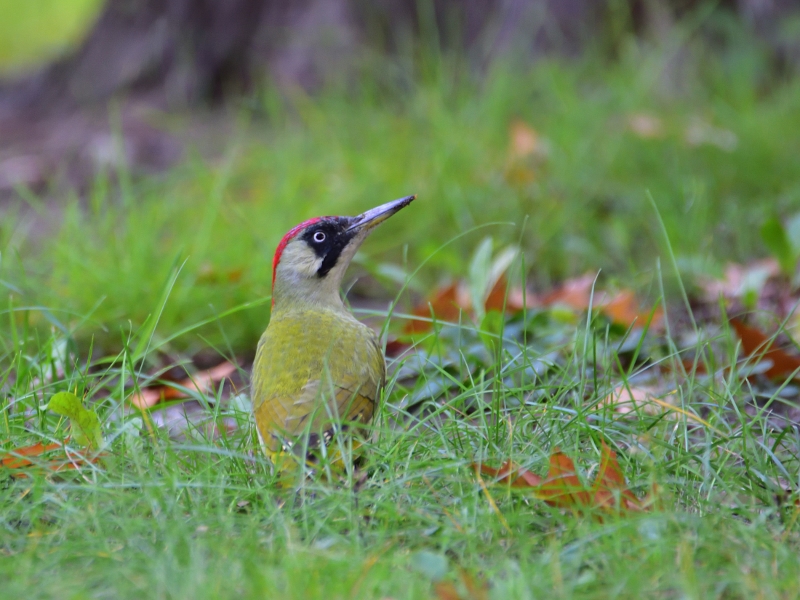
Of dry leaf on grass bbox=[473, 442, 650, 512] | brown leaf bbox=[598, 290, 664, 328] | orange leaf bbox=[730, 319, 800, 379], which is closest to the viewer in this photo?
dry leaf on grass bbox=[473, 442, 650, 512]

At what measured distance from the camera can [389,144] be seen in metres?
5.25

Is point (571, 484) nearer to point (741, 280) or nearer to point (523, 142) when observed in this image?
point (741, 280)

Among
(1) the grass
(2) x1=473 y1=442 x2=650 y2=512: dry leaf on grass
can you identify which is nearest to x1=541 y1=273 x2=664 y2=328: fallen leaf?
(1) the grass

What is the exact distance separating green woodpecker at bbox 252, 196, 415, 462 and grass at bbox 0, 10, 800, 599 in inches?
4.2

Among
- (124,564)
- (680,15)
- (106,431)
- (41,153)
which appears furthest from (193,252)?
(680,15)

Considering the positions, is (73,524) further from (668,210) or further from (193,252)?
(668,210)

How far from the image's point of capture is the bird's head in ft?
10.4

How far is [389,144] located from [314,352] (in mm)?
2741

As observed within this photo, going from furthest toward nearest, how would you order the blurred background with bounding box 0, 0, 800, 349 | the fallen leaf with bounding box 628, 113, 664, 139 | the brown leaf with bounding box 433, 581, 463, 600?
the fallen leaf with bounding box 628, 113, 664, 139 → the blurred background with bounding box 0, 0, 800, 349 → the brown leaf with bounding box 433, 581, 463, 600

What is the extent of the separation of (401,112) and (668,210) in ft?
6.82

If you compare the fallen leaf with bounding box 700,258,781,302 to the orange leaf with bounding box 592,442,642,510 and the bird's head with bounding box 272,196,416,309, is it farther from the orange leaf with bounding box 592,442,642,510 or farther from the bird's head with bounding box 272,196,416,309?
the orange leaf with bounding box 592,442,642,510

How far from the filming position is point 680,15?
21.2 feet

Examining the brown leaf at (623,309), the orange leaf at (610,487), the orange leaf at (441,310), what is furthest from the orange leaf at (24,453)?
the brown leaf at (623,309)

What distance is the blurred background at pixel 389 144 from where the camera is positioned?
157 inches
